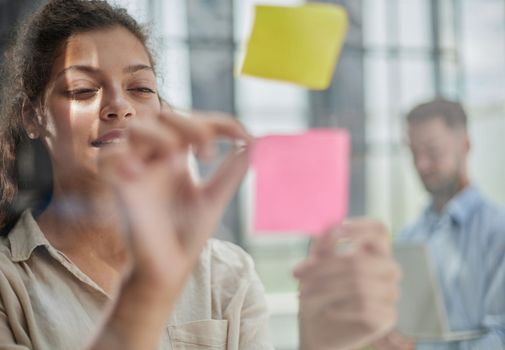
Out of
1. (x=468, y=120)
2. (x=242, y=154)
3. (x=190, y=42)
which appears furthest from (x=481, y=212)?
(x=242, y=154)

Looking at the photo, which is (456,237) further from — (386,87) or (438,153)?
(386,87)

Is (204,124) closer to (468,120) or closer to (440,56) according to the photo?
(440,56)

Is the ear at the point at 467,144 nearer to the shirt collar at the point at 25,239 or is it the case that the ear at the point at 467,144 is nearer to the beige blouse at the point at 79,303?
the beige blouse at the point at 79,303

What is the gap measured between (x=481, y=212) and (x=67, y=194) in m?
0.55

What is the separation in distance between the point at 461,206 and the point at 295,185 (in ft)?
1.61

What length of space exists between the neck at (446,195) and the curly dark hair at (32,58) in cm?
46

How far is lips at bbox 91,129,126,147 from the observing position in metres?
0.43

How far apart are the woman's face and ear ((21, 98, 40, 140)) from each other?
0.01m

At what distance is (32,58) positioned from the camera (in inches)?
19.7

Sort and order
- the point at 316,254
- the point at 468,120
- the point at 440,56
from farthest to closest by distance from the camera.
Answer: the point at 468,120, the point at 440,56, the point at 316,254

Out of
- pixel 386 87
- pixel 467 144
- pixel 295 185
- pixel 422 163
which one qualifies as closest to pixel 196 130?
pixel 295 185

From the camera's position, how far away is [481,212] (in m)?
0.83

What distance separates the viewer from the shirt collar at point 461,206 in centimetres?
80

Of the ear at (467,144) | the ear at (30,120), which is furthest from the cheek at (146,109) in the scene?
the ear at (467,144)
